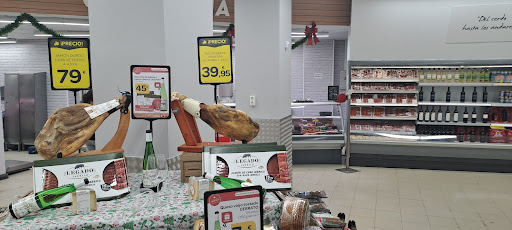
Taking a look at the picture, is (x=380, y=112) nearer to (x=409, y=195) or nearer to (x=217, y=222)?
(x=409, y=195)

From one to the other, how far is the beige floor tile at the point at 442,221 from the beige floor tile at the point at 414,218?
0.06 m

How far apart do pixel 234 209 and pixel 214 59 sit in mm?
1581

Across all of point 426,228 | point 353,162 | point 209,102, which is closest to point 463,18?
point 353,162

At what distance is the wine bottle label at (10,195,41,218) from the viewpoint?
154 cm

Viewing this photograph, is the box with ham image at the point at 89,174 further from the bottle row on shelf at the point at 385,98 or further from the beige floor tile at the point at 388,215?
the bottle row on shelf at the point at 385,98

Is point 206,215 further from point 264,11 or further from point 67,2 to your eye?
point 67,2

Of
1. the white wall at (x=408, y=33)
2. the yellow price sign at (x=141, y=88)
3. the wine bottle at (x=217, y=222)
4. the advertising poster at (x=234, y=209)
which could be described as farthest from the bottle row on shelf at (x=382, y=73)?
the wine bottle at (x=217, y=222)

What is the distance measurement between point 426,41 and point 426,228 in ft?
13.7

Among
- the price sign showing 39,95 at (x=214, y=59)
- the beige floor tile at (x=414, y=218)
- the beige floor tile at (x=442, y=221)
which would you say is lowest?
the beige floor tile at (x=442, y=221)

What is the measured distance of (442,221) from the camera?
4234 millimetres

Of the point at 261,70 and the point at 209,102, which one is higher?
the point at 261,70

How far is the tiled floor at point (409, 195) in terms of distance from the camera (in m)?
4.24

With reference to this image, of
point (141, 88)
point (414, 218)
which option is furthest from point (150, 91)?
point (414, 218)

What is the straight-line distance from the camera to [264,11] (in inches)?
207
